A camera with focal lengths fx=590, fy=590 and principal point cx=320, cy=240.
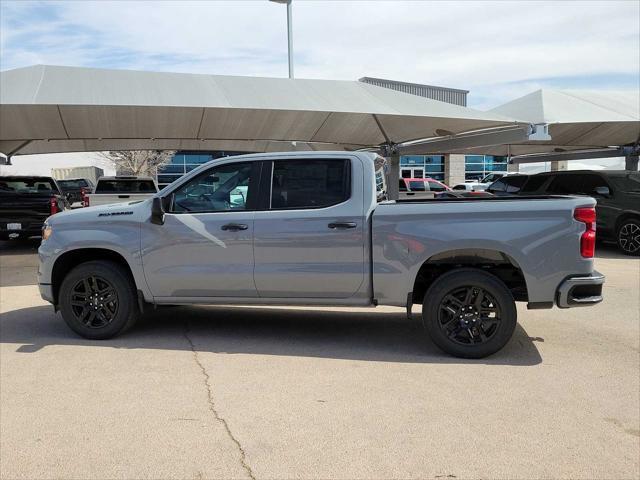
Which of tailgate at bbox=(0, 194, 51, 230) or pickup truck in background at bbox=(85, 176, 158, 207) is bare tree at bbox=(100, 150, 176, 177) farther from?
→ tailgate at bbox=(0, 194, 51, 230)

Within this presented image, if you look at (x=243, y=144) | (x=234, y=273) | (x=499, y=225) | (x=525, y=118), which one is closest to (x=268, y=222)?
(x=234, y=273)

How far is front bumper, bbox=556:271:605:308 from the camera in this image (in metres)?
5.17

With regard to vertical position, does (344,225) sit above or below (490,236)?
above

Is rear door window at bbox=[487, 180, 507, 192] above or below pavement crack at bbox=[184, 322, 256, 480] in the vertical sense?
above

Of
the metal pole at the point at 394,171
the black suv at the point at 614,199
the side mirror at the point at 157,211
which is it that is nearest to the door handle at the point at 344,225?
the side mirror at the point at 157,211

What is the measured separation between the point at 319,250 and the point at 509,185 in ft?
36.1

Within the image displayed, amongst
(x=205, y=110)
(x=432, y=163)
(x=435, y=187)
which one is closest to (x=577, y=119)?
(x=205, y=110)

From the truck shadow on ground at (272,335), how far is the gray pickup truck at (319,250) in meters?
0.30

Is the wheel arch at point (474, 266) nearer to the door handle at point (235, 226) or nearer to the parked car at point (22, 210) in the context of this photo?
the door handle at point (235, 226)

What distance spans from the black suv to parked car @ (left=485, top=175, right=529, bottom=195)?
1409 millimetres

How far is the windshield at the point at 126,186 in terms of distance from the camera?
15.2m

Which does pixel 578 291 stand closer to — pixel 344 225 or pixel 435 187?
pixel 344 225

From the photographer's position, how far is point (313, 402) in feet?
14.0

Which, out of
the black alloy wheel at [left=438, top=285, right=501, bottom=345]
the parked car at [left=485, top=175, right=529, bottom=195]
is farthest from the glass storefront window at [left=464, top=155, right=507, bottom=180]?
the black alloy wheel at [left=438, top=285, right=501, bottom=345]
